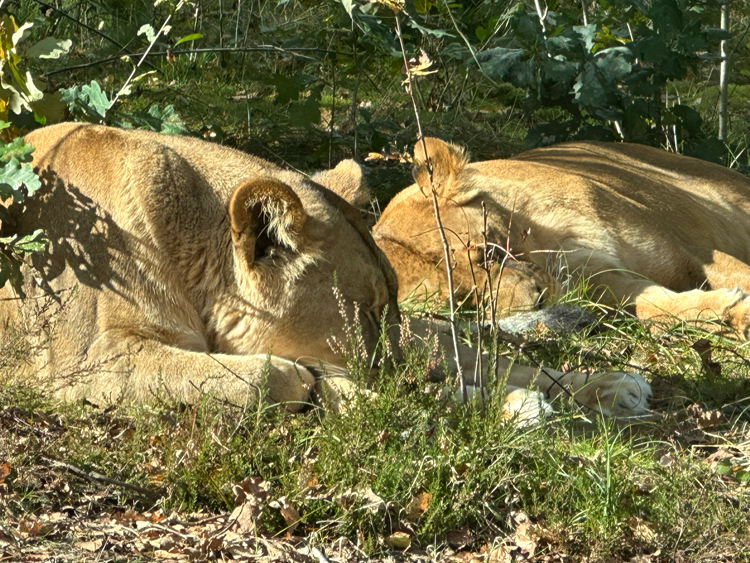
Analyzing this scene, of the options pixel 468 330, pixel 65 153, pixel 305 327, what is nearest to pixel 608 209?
pixel 468 330

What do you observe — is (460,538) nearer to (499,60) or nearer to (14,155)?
(14,155)

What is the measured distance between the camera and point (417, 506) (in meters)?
2.90

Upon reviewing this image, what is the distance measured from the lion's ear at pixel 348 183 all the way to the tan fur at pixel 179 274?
45 cm

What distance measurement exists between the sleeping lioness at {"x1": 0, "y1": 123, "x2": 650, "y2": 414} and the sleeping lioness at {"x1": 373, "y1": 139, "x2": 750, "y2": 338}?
5.29ft

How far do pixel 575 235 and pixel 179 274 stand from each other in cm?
296

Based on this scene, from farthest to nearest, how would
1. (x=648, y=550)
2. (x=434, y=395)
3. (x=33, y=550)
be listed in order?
(x=434, y=395)
(x=648, y=550)
(x=33, y=550)

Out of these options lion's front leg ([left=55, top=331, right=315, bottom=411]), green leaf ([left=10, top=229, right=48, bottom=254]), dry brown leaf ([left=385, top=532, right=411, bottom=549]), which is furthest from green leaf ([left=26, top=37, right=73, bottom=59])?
dry brown leaf ([left=385, top=532, right=411, bottom=549])

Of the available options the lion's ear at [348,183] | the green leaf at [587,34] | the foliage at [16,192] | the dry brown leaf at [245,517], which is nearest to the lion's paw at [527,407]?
the dry brown leaf at [245,517]

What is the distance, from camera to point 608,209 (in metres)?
6.11

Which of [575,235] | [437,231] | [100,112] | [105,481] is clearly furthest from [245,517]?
[575,235]

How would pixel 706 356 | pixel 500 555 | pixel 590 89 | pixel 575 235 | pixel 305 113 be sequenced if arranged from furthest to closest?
pixel 305 113 → pixel 590 89 → pixel 575 235 → pixel 706 356 → pixel 500 555

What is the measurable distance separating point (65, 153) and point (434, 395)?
1756mm

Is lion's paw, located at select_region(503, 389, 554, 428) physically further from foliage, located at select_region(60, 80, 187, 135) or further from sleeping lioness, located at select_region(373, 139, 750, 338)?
foliage, located at select_region(60, 80, 187, 135)

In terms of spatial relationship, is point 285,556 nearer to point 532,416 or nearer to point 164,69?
point 532,416
